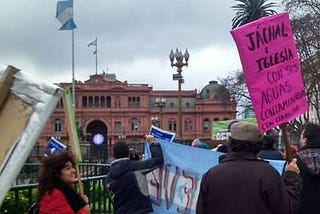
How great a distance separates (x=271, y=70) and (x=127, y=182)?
2.46 meters

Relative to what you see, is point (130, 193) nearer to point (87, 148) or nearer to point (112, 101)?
point (87, 148)

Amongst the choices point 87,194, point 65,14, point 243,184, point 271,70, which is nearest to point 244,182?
point 243,184

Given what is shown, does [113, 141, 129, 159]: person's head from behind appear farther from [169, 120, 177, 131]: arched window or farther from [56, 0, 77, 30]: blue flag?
[169, 120, 177, 131]: arched window

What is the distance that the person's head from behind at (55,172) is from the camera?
5043 mm

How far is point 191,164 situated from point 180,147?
10.0 inches

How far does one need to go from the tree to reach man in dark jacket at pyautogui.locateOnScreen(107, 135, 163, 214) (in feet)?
106

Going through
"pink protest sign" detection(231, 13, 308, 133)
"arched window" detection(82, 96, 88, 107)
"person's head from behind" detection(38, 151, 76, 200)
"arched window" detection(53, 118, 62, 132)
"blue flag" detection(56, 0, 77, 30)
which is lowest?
"person's head from behind" detection(38, 151, 76, 200)

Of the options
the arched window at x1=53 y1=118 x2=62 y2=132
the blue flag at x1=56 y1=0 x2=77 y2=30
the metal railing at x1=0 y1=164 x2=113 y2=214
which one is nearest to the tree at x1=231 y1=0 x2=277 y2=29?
the blue flag at x1=56 y1=0 x2=77 y2=30

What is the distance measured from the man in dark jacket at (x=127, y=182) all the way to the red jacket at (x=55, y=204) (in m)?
2.34

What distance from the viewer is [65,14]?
3916 cm

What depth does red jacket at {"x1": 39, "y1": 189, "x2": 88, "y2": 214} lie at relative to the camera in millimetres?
4918

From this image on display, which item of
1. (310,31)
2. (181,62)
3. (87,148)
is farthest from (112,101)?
(181,62)

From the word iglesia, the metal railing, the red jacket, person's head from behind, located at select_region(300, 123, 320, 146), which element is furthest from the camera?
the metal railing

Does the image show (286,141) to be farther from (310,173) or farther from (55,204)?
(55,204)
